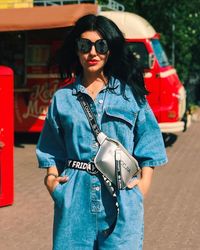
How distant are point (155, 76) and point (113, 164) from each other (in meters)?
9.72

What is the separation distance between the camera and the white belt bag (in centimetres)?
307

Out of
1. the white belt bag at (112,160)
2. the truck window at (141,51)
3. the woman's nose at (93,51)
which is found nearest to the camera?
the white belt bag at (112,160)

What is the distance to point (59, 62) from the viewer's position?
3.44 m

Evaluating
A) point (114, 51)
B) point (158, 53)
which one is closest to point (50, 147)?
point (114, 51)

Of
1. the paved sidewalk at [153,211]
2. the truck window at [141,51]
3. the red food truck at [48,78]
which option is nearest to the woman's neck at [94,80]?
the paved sidewalk at [153,211]

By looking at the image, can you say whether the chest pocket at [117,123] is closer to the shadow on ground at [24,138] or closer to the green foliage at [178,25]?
the shadow on ground at [24,138]

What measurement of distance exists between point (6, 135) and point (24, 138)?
637 cm

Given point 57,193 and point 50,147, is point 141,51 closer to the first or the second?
point 50,147

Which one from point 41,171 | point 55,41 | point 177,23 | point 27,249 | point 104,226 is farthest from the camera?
point 177,23

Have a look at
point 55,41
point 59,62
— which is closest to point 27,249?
point 59,62

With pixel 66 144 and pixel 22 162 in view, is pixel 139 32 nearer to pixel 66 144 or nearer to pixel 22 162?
pixel 22 162

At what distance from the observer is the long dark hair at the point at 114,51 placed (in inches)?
127

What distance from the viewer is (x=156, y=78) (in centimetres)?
1270

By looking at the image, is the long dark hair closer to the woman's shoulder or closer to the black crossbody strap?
the woman's shoulder
